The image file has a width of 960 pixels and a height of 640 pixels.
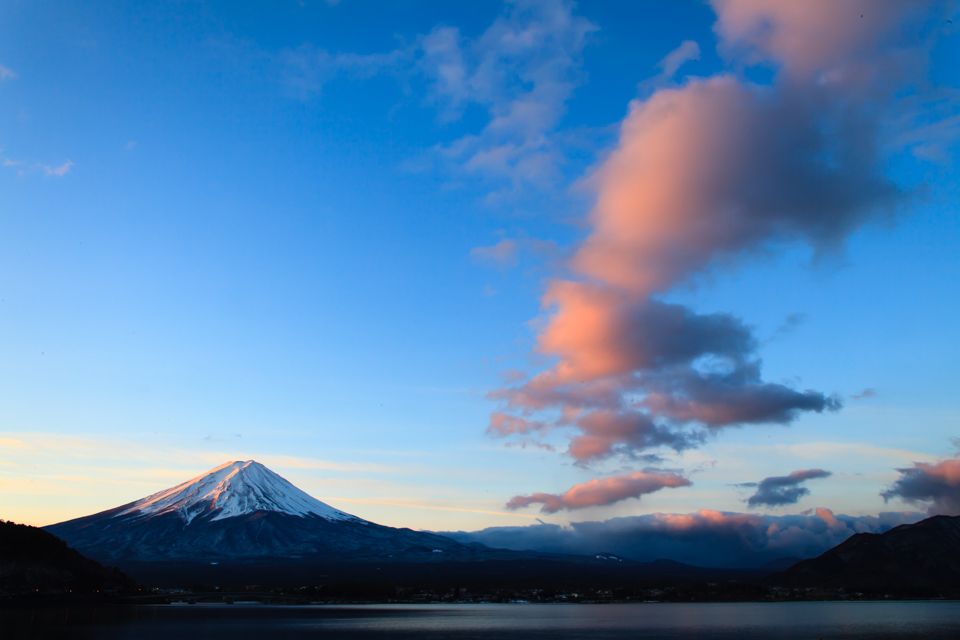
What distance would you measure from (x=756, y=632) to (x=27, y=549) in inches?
6333

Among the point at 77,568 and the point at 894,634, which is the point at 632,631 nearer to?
the point at 894,634

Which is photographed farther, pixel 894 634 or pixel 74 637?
pixel 894 634

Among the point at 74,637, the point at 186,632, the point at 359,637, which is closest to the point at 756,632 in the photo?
the point at 359,637

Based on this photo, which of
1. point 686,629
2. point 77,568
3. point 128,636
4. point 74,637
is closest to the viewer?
point 74,637

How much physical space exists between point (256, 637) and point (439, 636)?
2539 cm

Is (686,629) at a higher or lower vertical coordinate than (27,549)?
lower

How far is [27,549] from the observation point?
15788 cm

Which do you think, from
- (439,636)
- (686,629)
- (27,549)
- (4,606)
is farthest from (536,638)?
(27,549)

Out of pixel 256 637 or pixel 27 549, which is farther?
pixel 27 549

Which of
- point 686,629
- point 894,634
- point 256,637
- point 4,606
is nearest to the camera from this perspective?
point 256,637

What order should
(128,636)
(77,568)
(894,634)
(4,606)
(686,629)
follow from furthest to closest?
(77,568)
(4,606)
(686,629)
(894,634)
(128,636)

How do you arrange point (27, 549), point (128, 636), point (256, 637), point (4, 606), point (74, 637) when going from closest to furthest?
1. point (74, 637)
2. point (128, 636)
3. point (256, 637)
4. point (4, 606)
5. point (27, 549)

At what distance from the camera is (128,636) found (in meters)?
85.2

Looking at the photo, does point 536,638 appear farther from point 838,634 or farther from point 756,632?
point 838,634
